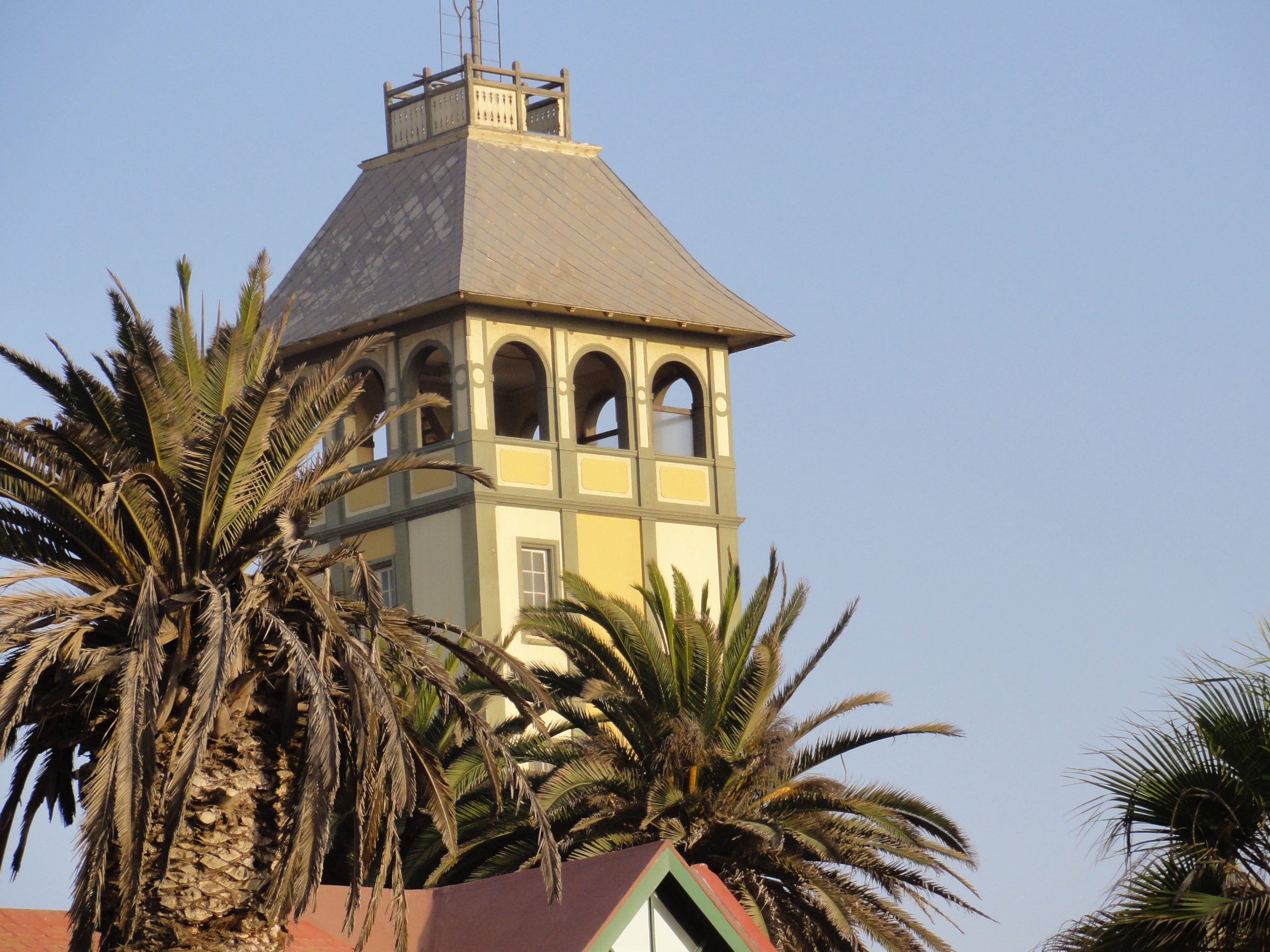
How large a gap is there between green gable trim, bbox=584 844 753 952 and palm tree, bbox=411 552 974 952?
5.19 meters

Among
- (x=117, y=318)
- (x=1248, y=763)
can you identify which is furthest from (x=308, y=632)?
(x=1248, y=763)

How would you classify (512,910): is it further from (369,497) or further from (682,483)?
(682,483)

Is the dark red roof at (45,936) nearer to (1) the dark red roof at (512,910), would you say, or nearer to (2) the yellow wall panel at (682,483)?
(1) the dark red roof at (512,910)

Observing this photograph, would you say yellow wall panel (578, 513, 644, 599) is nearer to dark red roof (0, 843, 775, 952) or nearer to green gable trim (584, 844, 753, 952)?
dark red roof (0, 843, 775, 952)

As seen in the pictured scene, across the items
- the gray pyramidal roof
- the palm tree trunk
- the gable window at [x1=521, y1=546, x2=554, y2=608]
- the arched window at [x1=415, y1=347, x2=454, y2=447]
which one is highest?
the gray pyramidal roof

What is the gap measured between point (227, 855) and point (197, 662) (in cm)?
161

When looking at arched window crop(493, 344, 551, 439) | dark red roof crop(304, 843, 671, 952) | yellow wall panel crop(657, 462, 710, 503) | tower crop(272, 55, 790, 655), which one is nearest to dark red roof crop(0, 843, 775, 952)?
dark red roof crop(304, 843, 671, 952)

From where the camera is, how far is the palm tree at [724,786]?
3269 centimetres

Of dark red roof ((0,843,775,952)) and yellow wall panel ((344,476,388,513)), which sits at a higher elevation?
yellow wall panel ((344,476,388,513))

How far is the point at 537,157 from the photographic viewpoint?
4566 cm

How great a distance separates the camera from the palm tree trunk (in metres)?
22.6

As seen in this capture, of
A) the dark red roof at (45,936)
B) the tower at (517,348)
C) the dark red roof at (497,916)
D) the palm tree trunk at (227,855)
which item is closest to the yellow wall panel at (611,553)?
the tower at (517,348)

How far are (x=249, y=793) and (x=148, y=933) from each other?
4.62 feet

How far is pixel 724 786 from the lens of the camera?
33281mm
